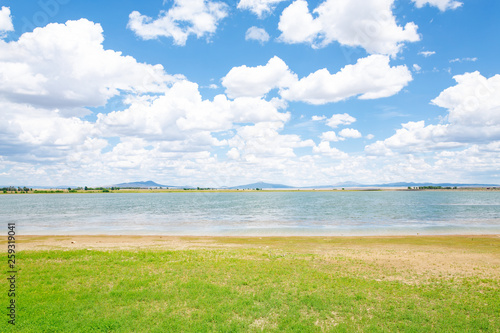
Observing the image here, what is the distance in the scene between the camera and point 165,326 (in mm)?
11977

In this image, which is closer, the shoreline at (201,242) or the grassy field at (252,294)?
the grassy field at (252,294)

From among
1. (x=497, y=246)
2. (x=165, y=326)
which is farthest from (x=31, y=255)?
(x=497, y=246)

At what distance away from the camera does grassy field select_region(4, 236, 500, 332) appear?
12.2 metres

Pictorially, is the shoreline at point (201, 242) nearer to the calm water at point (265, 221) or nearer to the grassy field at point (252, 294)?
the grassy field at point (252, 294)

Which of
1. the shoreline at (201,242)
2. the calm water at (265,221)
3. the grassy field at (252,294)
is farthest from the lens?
the calm water at (265,221)

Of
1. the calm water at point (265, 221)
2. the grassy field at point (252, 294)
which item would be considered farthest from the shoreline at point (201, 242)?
the calm water at point (265, 221)

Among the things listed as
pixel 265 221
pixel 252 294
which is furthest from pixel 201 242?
pixel 265 221

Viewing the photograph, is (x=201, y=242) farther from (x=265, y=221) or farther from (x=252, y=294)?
(x=265, y=221)

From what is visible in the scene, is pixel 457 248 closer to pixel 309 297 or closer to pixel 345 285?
pixel 345 285

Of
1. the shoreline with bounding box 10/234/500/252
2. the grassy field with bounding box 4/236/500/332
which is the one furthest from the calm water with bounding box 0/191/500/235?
the grassy field with bounding box 4/236/500/332

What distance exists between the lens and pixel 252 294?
14891 millimetres

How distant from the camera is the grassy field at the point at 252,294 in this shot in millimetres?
12180

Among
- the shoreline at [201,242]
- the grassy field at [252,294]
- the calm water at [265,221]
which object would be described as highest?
the grassy field at [252,294]

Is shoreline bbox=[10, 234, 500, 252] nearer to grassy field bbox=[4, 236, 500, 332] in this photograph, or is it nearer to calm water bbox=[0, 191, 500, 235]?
grassy field bbox=[4, 236, 500, 332]
